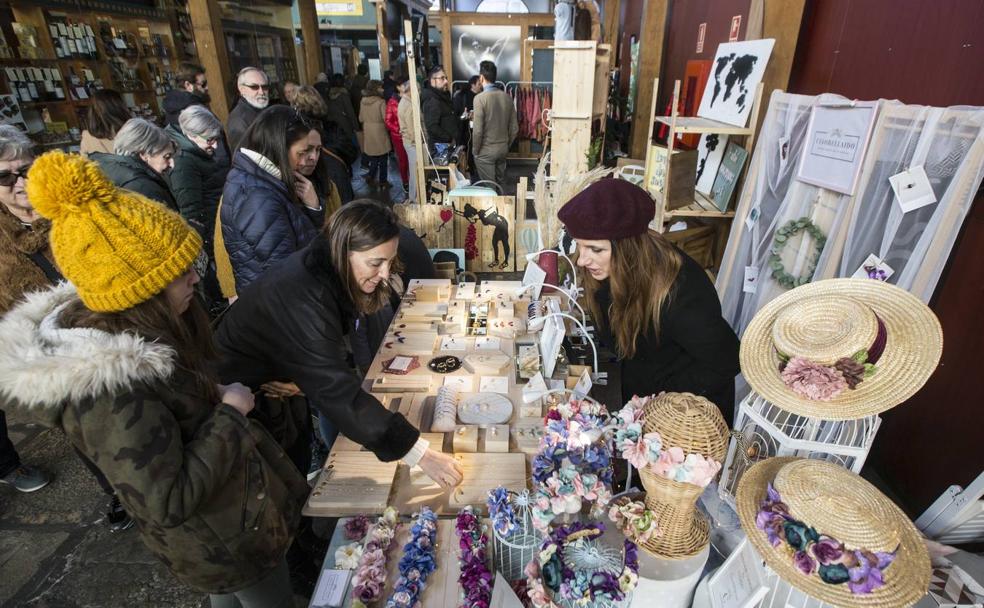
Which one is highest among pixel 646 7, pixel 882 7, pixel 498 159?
pixel 646 7

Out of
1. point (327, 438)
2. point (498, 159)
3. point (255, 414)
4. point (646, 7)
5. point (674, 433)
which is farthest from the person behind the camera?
point (498, 159)

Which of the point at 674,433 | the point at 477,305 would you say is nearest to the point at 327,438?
the point at 477,305

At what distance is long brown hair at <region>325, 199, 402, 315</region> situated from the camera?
1538 mm

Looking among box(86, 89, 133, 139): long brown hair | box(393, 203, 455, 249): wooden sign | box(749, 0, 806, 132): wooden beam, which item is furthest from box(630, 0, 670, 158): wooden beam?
box(86, 89, 133, 139): long brown hair

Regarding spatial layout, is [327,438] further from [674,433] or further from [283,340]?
[674,433]

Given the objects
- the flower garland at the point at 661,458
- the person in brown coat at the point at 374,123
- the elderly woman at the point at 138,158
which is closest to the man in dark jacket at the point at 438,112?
the person in brown coat at the point at 374,123

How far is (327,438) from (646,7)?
538 cm

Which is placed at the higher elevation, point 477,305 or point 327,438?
point 477,305

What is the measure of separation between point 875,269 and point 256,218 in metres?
2.65

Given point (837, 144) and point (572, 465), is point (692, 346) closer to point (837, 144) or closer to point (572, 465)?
point (572, 465)

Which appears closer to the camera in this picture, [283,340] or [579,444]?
[579,444]

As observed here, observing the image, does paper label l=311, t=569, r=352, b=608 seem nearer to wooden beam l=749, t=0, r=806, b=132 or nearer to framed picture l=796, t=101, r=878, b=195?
framed picture l=796, t=101, r=878, b=195

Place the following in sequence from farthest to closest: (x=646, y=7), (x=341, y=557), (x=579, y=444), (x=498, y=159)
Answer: (x=498, y=159)
(x=646, y=7)
(x=341, y=557)
(x=579, y=444)

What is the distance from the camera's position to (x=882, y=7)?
2.25m
